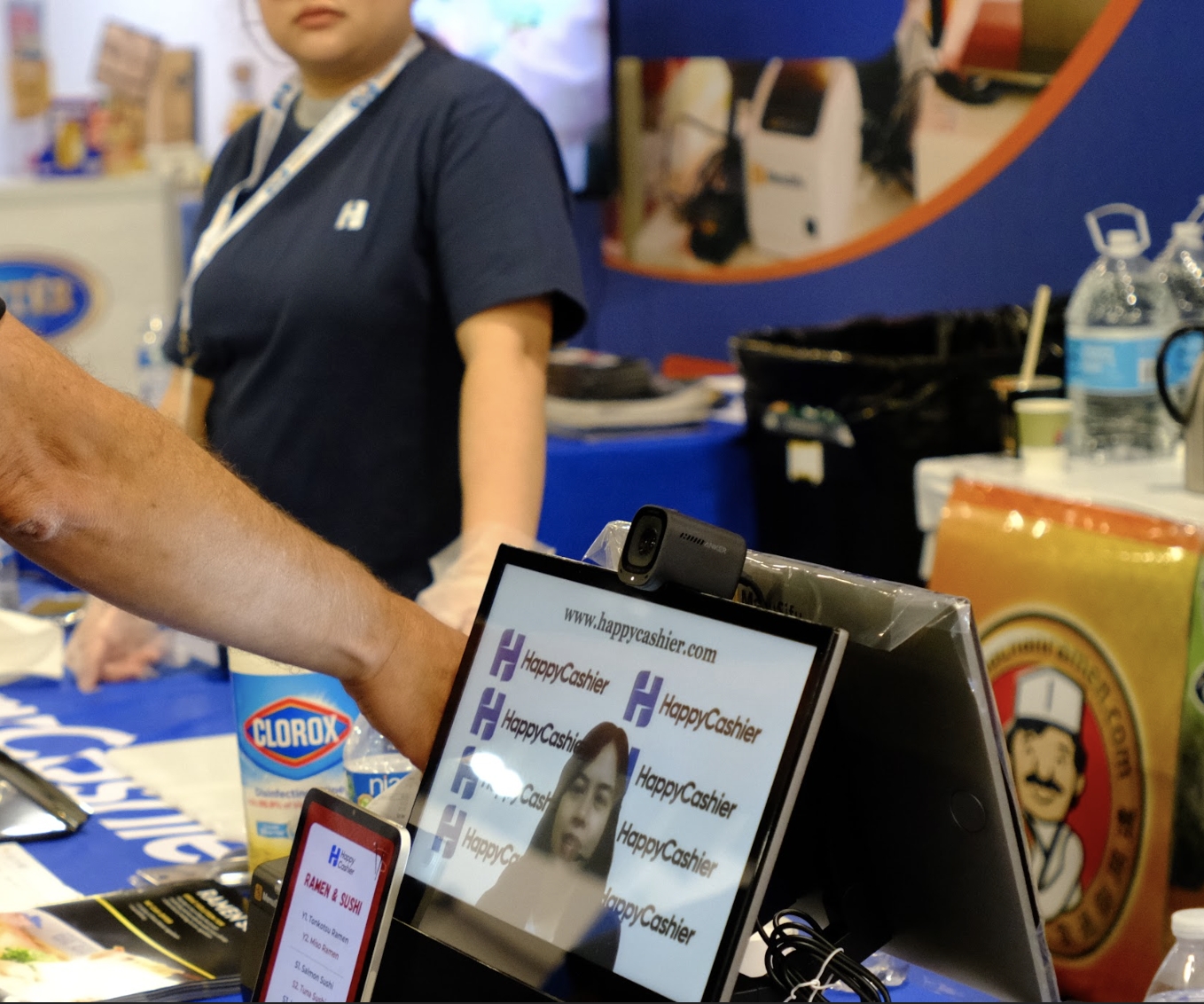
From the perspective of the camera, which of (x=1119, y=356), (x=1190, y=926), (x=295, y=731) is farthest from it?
(x=1119, y=356)

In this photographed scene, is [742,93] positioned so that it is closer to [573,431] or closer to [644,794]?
[573,431]

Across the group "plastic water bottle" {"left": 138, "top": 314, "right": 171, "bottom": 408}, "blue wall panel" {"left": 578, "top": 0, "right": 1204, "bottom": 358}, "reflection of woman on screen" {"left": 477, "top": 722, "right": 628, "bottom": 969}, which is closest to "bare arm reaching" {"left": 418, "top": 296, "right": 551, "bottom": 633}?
"reflection of woman on screen" {"left": 477, "top": 722, "right": 628, "bottom": 969}

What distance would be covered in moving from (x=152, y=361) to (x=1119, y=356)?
193 centimetres

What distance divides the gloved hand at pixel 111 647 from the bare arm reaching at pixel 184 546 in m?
0.89

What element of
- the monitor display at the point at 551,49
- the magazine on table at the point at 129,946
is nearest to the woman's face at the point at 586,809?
the magazine on table at the point at 129,946

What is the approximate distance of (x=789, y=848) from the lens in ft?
2.42

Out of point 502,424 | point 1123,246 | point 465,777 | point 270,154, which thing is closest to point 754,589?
point 465,777

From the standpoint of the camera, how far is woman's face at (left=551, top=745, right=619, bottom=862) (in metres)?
0.70

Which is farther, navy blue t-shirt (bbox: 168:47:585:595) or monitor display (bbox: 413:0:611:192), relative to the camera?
monitor display (bbox: 413:0:611:192)

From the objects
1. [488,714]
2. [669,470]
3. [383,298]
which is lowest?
[669,470]

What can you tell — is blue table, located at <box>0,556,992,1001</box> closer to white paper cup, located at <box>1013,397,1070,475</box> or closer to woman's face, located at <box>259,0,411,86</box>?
woman's face, located at <box>259,0,411,86</box>

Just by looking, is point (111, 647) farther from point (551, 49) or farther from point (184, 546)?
point (551, 49)

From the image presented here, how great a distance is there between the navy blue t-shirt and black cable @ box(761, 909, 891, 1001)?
3.02 feet

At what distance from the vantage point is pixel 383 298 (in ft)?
5.27
